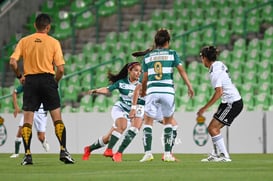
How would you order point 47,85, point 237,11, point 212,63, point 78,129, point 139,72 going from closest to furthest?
1. point 47,85
2. point 212,63
3. point 139,72
4. point 78,129
5. point 237,11

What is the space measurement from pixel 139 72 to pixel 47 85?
286 cm

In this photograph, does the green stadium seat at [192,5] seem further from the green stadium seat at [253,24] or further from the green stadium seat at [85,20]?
the green stadium seat at [85,20]

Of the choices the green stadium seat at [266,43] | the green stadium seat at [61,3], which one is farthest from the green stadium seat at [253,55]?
the green stadium seat at [61,3]

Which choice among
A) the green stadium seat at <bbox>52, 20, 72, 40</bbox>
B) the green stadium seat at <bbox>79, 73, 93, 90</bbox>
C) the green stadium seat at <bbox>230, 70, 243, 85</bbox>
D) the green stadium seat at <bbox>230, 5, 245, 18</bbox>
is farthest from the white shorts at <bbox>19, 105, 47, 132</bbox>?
the green stadium seat at <bbox>52, 20, 72, 40</bbox>

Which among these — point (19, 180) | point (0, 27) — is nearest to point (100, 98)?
point (0, 27)

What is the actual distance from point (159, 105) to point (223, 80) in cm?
117

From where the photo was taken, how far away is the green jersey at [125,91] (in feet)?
56.3

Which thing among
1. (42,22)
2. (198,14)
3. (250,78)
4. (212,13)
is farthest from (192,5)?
(42,22)

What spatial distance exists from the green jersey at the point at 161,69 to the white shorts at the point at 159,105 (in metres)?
0.07

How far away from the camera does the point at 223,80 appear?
15719 millimetres

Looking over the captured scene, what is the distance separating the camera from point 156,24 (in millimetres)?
27594

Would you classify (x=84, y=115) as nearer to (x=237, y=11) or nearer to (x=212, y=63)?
(x=237, y=11)

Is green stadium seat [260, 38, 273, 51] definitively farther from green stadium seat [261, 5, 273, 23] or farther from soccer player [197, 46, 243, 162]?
soccer player [197, 46, 243, 162]

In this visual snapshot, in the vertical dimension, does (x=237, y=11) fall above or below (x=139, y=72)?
above
